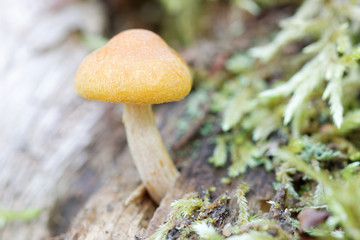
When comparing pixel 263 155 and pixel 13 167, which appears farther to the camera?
pixel 13 167

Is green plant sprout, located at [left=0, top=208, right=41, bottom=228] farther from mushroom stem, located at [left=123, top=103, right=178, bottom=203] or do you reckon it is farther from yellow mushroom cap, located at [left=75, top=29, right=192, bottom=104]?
yellow mushroom cap, located at [left=75, top=29, right=192, bottom=104]

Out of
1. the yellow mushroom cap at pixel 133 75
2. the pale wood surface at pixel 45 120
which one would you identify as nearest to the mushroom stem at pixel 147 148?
the yellow mushroom cap at pixel 133 75

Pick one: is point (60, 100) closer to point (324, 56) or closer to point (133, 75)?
point (133, 75)

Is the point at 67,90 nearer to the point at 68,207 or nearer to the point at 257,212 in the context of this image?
the point at 68,207

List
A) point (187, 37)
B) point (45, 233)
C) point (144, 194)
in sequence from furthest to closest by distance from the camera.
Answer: point (187, 37) → point (45, 233) → point (144, 194)

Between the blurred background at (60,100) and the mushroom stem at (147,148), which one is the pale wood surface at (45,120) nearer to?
the blurred background at (60,100)

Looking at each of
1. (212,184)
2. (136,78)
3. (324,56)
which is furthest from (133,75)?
(324,56)

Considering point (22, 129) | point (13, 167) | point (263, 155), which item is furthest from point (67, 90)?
point (263, 155)
